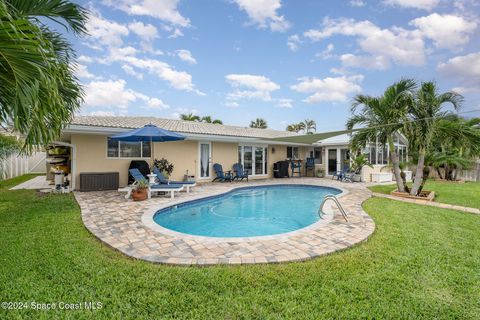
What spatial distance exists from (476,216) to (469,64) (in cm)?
1178

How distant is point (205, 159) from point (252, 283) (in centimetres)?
1291

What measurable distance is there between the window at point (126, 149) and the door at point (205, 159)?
3431 millimetres

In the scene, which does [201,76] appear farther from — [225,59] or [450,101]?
[450,101]

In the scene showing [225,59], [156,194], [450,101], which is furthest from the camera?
[225,59]

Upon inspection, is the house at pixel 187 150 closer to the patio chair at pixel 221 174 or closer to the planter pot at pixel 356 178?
the patio chair at pixel 221 174

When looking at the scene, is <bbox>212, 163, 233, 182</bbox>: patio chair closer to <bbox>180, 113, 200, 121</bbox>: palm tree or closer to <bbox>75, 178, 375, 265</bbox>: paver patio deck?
<bbox>75, 178, 375, 265</bbox>: paver patio deck

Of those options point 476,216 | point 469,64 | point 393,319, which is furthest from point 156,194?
point 469,64

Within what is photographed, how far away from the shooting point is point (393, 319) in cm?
279

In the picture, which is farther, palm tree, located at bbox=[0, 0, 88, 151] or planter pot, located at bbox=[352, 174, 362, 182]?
planter pot, located at bbox=[352, 174, 362, 182]

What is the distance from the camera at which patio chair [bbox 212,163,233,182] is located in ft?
52.9

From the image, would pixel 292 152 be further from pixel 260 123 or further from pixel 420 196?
pixel 260 123

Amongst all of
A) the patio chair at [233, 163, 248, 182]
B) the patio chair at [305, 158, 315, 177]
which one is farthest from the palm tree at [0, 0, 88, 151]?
the patio chair at [305, 158, 315, 177]

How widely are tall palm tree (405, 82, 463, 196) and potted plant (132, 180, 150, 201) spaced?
11107mm

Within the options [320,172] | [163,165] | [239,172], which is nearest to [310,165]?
[320,172]
